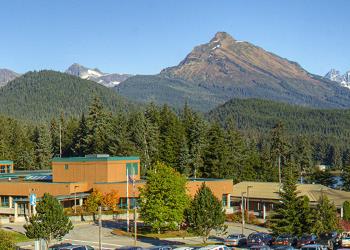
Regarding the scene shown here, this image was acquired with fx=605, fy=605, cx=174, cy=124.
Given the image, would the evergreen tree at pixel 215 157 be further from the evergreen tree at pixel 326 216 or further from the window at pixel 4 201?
the evergreen tree at pixel 326 216

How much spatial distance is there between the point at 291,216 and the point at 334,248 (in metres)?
10.1

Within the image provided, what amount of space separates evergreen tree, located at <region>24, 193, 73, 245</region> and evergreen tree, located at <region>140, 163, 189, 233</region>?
1491cm

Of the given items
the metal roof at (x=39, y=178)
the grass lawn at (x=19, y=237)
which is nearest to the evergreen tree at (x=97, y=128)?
the metal roof at (x=39, y=178)

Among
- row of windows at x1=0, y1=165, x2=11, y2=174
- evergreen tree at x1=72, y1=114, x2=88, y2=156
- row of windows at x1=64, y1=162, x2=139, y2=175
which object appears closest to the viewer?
row of windows at x1=64, y1=162, x2=139, y2=175

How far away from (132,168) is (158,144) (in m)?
27.3

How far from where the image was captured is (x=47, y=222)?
4903 centimetres

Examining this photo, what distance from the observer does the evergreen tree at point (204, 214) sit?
181 feet

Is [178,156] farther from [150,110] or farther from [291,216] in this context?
[291,216]

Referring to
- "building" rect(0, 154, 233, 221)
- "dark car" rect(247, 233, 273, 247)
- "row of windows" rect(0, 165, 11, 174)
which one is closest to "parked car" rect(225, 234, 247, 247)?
"dark car" rect(247, 233, 273, 247)

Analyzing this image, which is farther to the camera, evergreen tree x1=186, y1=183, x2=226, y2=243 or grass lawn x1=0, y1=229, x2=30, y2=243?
grass lawn x1=0, y1=229, x2=30, y2=243

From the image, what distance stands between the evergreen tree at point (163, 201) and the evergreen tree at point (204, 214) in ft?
25.0

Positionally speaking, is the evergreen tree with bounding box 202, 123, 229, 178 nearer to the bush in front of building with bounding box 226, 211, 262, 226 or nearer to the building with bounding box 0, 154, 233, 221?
the building with bounding box 0, 154, 233, 221

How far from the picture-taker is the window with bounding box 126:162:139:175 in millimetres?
83975

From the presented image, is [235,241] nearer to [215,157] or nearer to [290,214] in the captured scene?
[290,214]
